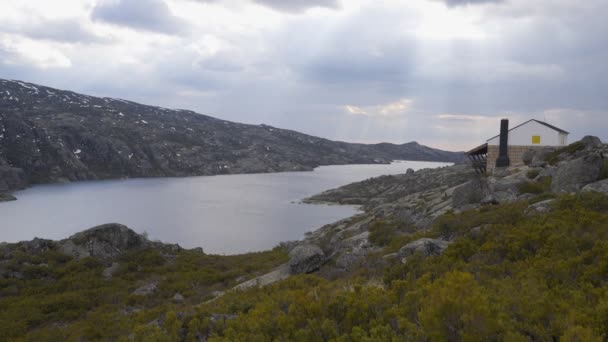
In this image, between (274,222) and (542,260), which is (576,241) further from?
(274,222)

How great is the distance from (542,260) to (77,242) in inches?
956

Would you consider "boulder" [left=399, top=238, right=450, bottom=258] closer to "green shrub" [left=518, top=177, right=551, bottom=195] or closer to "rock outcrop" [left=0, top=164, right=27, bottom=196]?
"green shrub" [left=518, top=177, right=551, bottom=195]

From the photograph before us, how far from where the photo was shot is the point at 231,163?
18725 cm

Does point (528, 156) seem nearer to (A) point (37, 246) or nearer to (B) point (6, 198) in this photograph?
(A) point (37, 246)

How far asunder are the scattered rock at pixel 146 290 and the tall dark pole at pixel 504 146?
27.8 meters

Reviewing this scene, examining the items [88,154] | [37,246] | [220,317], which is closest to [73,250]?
[37,246]

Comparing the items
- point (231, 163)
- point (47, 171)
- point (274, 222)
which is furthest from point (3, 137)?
point (274, 222)

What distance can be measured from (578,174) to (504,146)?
16.8 metres

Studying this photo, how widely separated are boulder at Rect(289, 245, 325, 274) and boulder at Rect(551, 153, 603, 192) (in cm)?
1063

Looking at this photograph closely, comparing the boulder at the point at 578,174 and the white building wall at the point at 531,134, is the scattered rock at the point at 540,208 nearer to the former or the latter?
the boulder at the point at 578,174

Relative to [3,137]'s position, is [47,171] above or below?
below

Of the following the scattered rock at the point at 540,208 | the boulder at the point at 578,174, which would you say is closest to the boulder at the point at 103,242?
the scattered rock at the point at 540,208

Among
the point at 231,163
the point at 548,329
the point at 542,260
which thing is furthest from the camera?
the point at 231,163

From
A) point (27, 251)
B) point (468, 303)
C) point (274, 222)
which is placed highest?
point (468, 303)
